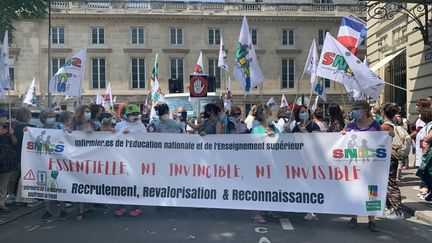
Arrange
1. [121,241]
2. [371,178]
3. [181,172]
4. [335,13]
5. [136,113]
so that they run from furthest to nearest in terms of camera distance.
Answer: [335,13] < [136,113] < [181,172] < [371,178] < [121,241]

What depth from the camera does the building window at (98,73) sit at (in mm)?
49688

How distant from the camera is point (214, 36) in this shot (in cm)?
5106

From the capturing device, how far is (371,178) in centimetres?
698

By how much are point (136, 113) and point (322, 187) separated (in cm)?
338

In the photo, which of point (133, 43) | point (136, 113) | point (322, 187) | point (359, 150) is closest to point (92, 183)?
point (136, 113)

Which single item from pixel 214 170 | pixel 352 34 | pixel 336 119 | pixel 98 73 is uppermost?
pixel 98 73

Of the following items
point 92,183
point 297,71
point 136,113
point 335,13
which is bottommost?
point 92,183

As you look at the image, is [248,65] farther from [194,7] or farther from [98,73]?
[194,7]

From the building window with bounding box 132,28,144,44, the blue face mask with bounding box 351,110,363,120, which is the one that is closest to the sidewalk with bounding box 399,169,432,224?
the blue face mask with bounding box 351,110,363,120

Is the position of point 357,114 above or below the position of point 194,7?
below

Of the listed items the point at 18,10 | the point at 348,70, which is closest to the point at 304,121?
the point at 348,70

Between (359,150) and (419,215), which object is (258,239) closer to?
(359,150)

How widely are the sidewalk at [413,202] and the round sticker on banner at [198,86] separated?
5.82m

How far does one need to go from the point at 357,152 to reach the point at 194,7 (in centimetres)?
4652
